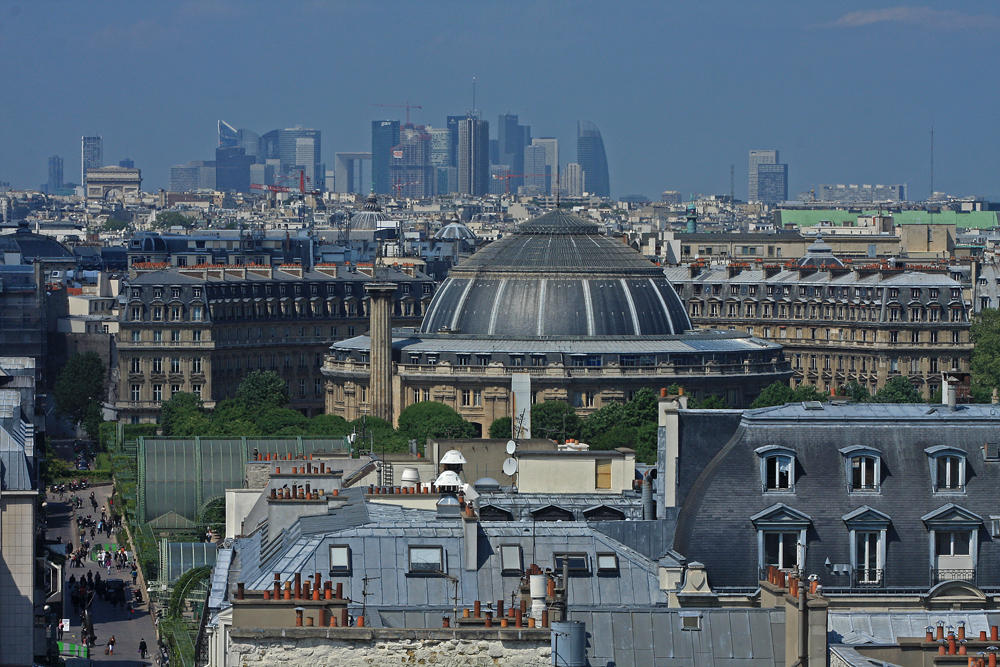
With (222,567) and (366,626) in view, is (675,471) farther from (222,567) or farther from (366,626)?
(366,626)

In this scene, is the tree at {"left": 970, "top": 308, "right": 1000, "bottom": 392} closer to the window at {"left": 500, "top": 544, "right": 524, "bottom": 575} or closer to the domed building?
the domed building

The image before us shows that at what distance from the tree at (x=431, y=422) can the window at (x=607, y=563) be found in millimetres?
80626

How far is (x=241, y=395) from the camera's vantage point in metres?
152

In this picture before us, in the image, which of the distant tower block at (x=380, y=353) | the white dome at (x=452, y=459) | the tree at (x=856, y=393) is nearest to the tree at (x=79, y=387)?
the distant tower block at (x=380, y=353)

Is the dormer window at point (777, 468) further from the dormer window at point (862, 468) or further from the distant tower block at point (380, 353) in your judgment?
the distant tower block at point (380, 353)

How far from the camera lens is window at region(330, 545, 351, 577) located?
126ft

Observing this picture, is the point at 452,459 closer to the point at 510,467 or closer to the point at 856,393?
the point at 510,467

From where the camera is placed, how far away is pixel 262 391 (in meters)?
152

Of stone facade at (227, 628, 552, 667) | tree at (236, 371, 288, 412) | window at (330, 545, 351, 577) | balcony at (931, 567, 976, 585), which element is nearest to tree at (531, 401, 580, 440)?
tree at (236, 371, 288, 412)

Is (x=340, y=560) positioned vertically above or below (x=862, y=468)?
below

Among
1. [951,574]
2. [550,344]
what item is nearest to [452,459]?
[951,574]

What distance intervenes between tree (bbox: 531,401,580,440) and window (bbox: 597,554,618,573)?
75.4m

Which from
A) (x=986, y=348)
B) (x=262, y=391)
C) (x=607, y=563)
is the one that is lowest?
(x=262, y=391)

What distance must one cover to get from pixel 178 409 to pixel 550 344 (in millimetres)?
20040
